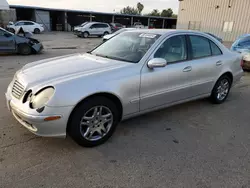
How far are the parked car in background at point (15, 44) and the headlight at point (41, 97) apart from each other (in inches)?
358

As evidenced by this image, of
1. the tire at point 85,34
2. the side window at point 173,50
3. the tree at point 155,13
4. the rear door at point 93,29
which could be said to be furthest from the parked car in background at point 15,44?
the tree at point 155,13

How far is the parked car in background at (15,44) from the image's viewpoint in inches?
401

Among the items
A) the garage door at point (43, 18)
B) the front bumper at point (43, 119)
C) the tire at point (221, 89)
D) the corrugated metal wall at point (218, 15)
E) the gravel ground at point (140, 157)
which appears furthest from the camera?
the garage door at point (43, 18)

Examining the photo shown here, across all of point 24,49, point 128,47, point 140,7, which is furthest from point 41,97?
point 140,7

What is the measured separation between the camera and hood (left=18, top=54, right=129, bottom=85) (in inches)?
111

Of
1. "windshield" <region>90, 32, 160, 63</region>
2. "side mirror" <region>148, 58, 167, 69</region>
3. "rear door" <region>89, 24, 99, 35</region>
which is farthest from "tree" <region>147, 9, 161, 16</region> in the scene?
"side mirror" <region>148, 58, 167, 69</region>

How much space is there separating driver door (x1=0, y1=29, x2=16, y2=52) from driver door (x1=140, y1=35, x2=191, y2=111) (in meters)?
9.20

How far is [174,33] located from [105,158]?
7.70 ft

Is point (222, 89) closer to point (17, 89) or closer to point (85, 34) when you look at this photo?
point (17, 89)

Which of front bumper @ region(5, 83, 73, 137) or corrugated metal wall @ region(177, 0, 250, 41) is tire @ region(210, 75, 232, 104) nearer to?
front bumper @ region(5, 83, 73, 137)

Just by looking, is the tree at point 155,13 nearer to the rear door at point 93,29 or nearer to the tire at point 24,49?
the rear door at point 93,29

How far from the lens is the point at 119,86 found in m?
2.93

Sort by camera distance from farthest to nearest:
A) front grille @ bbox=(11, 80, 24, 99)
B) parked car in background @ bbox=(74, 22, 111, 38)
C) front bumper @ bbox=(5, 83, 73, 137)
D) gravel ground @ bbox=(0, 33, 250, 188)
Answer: parked car in background @ bbox=(74, 22, 111, 38) < front grille @ bbox=(11, 80, 24, 99) < front bumper @ bbox=(5, 83, 73, 137) < gravel ground @ bbox=(0, 33, 250, 188)

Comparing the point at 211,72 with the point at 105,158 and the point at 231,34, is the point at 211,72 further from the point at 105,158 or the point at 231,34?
the point at 231,34
